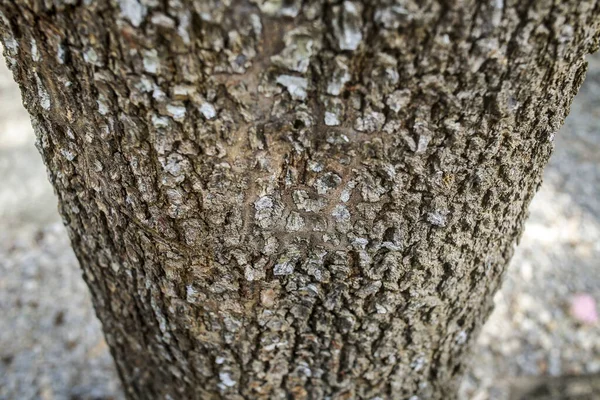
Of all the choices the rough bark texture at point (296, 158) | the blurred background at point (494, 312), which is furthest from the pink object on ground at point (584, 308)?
the rough bark texture at point (296, 158)

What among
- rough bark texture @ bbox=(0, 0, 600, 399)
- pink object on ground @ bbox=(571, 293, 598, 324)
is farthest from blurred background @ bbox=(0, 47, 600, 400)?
rough bark texture @ bbox=(0, 0, 600, 399)

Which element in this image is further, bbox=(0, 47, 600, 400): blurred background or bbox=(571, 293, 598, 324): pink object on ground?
bbox=(571, 293, 598, 324): pink object on ground

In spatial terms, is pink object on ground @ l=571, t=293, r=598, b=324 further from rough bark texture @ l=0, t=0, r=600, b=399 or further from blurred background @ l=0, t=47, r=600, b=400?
rough bark texture @ l=0, t=0, r=600, b=399

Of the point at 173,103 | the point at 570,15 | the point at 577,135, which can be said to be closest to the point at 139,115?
the point at 173,103

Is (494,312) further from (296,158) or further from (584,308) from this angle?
(296,158)

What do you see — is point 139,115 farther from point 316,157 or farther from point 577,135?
point 577,135

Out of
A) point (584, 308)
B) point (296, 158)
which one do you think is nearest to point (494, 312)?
point (584, 308)
